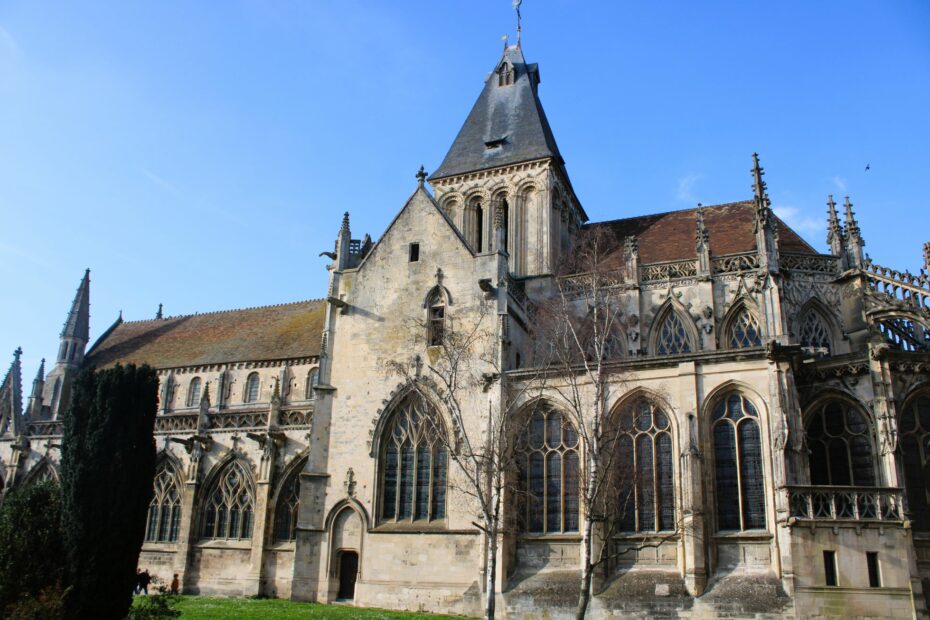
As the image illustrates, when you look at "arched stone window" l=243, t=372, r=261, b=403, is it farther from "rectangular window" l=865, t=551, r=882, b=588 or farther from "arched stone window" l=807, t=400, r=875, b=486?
"rectangular window" l=865, t=551, r=882, b=588

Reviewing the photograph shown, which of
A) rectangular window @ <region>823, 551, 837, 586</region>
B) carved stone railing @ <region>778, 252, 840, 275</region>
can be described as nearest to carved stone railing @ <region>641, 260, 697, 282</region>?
carved stone railing @ <region>778, 252, 840, 275</region>

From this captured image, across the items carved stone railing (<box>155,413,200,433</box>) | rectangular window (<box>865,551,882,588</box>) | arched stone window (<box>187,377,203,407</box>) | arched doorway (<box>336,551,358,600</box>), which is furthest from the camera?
arched stone window (<box>187,377,203,407</box>)

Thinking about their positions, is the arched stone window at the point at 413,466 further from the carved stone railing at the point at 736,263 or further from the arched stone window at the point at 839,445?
the carved stone railing at the point at 736,263

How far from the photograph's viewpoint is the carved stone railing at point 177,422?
3354 centimetres

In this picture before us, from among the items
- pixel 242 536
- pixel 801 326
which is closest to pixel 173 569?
pixel 242 536

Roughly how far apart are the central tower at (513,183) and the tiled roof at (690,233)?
2.77 metres

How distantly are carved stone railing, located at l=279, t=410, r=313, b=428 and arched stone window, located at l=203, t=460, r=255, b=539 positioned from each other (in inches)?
101

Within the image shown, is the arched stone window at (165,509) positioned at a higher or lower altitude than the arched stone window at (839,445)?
lower

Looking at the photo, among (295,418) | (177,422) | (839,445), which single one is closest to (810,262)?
(839,445)

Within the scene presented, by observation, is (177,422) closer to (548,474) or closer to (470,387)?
(470,387)

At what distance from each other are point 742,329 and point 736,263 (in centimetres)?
223

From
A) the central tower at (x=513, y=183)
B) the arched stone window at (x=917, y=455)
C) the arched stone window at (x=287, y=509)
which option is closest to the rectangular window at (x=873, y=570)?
the arched stone window at (x=917, y=455)

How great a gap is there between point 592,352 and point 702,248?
213 inches

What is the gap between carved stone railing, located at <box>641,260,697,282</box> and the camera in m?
27.1
